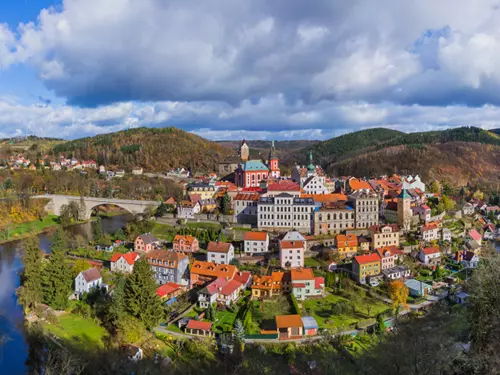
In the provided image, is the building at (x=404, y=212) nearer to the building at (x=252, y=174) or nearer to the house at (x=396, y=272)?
the house at (x=396, y=272)

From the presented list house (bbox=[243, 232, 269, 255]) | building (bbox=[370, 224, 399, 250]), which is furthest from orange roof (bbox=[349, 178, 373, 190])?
house (bbox=[243, 232, 269, 255])

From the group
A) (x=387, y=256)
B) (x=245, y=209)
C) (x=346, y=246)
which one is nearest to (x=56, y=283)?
(x=245, y=209)

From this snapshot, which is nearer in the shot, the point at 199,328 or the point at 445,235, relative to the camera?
the point at 199,328

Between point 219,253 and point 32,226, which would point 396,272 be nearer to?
point 219,253

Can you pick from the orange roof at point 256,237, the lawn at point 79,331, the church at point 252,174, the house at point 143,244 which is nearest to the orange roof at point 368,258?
the orange roof at point 256,237

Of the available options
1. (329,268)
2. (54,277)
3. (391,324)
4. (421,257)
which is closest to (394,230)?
(421,257)

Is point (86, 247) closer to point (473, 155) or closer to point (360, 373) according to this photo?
point (360, 373)
